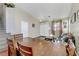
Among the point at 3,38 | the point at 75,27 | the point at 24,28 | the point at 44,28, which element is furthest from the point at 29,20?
the point at 75,27

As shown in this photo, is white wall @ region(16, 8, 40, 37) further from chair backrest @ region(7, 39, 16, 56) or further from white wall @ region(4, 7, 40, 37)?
chair backrest @ region(7, 39, 16, 56)

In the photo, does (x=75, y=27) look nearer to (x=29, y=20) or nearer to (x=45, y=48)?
(x=45, y=48)

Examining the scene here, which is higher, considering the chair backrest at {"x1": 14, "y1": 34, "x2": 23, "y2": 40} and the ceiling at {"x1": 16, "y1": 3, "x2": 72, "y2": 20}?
the ceiling at {"x1": 16, "y1": 3, "x2": 72, "y2": 20}

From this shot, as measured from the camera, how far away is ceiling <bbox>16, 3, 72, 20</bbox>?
154 cm

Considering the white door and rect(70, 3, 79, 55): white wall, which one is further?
the white door

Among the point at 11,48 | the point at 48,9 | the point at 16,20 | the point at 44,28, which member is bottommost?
the point at 11,48

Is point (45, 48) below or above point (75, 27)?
below

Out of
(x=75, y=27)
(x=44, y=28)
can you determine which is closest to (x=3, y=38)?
(x=44, y=28)

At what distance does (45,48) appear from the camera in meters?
1.54

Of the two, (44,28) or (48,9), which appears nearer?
(48,9)

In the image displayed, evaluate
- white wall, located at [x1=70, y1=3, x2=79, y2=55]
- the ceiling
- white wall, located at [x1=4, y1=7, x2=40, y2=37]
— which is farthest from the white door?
white wall, located at [x1=70, y1=3, x2=79, y2=55]

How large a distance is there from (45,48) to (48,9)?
553mm

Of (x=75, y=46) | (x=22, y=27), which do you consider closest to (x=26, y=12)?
(x=22, y=27)

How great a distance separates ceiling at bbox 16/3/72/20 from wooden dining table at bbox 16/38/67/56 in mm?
401
